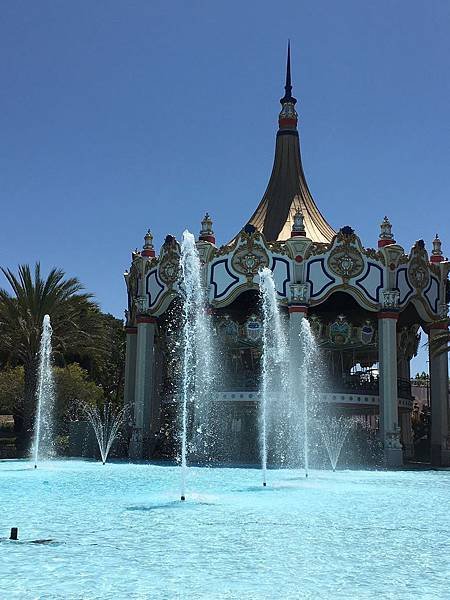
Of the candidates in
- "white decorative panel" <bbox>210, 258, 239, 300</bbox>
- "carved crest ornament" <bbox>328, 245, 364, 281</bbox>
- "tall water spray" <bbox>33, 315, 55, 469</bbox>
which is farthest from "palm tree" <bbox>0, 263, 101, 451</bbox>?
"carved crest ornament" <bbox>328, 245, 364, 281</bbox>

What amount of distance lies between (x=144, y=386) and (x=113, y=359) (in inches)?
501

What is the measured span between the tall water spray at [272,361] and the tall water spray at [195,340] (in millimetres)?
2327

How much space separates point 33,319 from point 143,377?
16.9ft

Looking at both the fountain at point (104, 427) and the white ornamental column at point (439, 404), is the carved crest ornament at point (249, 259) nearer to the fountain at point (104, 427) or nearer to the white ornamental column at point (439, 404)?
the white ornamental column at point (439, 404)

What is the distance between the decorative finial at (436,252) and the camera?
3431 centimetres

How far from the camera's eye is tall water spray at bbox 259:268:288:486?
29266mm

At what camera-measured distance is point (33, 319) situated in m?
30.7

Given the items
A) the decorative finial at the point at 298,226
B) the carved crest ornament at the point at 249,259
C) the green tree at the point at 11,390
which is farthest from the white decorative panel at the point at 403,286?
the green tree at the point at 11,390

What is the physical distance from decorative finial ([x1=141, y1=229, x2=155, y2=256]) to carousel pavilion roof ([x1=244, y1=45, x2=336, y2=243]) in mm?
4548

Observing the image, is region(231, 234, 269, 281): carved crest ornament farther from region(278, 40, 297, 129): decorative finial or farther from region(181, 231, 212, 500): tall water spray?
region(278, 40, 297, 129): decorative finial

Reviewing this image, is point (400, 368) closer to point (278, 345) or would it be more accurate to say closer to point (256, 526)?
point (278, 345)

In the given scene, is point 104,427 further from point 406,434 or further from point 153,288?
point 406,434

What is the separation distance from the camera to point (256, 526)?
33.5 feet

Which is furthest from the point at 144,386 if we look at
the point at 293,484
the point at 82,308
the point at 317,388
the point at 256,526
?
the point at 256,526
